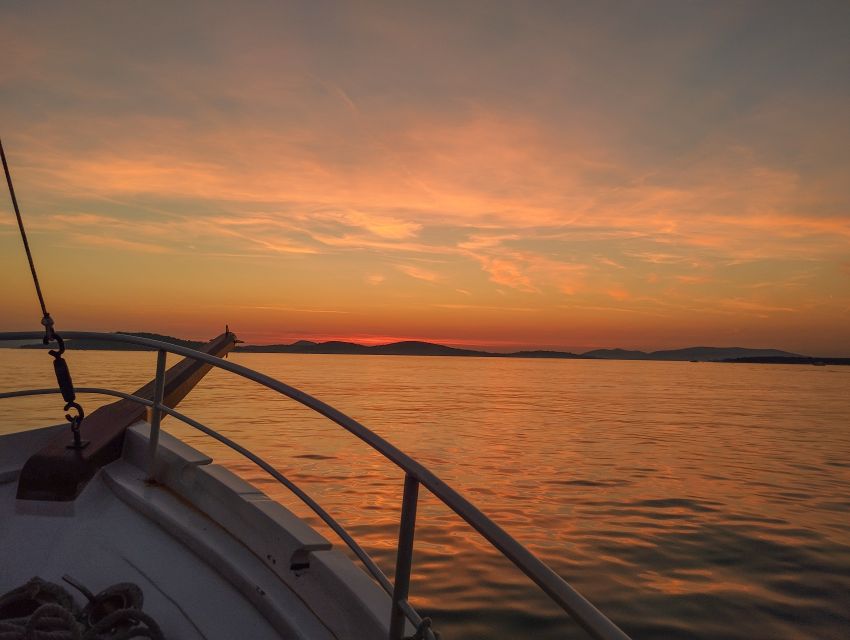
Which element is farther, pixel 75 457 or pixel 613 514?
pixel 613 514

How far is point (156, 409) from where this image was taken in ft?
13.0

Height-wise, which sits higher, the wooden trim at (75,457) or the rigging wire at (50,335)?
the rigging wire at (50,335)

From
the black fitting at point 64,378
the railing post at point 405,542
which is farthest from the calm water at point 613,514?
the railing post at point 405,542

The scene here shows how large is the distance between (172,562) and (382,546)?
5508 mm

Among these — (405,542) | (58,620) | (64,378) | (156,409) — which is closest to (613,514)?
(156,409)

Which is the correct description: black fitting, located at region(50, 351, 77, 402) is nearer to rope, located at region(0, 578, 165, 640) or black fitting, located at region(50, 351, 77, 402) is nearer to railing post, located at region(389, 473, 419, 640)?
rope, located at region(0, 578, 165, 640)

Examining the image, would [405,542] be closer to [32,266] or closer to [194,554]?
[194,554]

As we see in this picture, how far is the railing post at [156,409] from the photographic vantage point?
3879mm

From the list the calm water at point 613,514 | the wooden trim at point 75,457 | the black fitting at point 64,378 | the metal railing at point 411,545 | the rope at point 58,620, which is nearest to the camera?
the metal railing at point 411,545

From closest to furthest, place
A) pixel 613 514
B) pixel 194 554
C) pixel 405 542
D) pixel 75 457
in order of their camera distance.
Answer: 1. pixel 405 542
2. pixel 194 554
3. pixel 75 457
4. pixel 613 514

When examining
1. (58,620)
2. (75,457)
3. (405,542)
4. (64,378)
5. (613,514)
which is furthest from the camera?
(613,514)

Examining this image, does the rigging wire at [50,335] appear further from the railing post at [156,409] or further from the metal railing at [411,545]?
the metal railing at [411,545]

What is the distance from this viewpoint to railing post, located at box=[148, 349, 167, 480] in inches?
153

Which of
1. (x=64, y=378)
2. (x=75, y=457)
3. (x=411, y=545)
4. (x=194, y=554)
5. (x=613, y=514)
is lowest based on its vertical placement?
(x=613, y=514)
